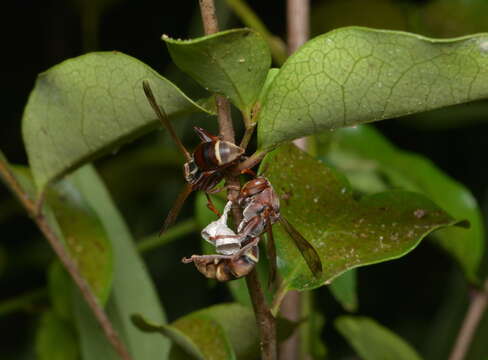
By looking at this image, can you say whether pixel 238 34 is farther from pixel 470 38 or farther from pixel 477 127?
pixel 477 127

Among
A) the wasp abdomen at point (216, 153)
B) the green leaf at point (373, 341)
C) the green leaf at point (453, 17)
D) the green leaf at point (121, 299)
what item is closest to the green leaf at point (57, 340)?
the green leaf at point (121, 299)

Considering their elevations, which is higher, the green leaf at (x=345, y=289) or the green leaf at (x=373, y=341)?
the green leaf at (x=345, y=289)

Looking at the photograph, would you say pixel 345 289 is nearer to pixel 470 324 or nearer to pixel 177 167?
pixel 470 324

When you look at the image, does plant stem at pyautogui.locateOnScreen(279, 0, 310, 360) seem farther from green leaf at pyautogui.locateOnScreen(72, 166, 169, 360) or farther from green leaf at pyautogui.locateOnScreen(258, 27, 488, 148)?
green leaf at pyautogui.locateOnScreen(258, 27, 488, 148)

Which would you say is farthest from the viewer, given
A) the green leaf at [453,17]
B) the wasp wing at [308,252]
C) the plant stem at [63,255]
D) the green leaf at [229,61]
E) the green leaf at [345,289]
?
the green leaf at [453,17]

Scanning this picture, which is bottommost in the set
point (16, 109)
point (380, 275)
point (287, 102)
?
point (380, 275)

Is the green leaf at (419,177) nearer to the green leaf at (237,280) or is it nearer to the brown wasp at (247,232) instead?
the green leaf at (237,280)

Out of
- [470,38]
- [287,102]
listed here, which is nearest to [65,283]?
[287,102]

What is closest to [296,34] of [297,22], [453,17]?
[297,22]

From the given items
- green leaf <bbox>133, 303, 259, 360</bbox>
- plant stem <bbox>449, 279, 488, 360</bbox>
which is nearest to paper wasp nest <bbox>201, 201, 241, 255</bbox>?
green leaf <bbox>133, 303, 259, 360</bbox>
